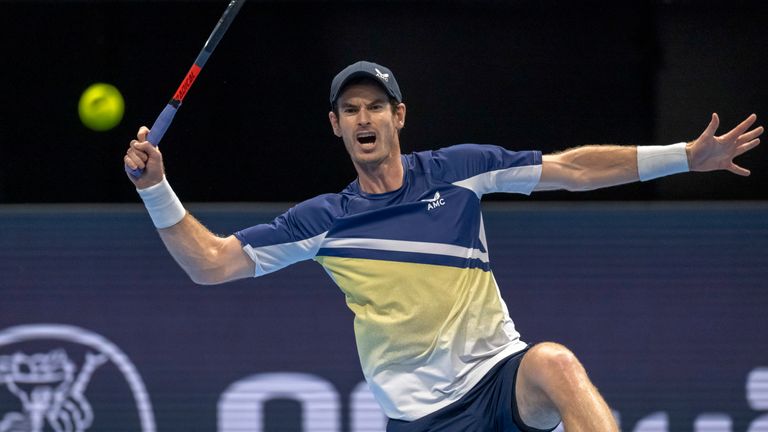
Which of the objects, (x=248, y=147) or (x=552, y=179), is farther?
(x=248, y=147)

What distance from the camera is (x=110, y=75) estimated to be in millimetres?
6555

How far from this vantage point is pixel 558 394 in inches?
155

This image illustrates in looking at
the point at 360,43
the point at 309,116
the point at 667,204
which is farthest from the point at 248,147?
the point at 667,204

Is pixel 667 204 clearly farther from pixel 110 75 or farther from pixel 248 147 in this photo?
pixel 110 75

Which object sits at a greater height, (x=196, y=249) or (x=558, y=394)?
(x=196, y=249)

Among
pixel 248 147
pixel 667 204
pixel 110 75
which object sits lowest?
pixel 667 204

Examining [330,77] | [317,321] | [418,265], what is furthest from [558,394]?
[330,77]

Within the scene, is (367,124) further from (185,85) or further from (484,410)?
(484,410)

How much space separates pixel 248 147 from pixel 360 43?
2.53ft

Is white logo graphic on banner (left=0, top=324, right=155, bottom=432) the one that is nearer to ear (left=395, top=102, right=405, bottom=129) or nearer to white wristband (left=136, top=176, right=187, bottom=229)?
white wristband (left=136, top=176, right=187, bottom=229)

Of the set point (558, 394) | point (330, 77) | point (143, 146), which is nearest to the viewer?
point (558, 394)

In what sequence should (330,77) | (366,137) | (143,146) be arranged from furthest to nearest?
(330,77) < (366,137) < (143,146)

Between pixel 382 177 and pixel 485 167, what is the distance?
1.22ft

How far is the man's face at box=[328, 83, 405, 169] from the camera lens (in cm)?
455
